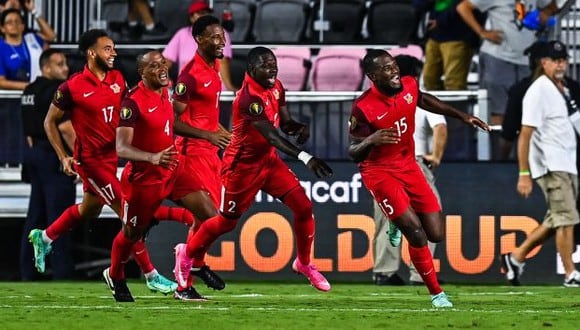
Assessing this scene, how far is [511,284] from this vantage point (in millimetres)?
17578

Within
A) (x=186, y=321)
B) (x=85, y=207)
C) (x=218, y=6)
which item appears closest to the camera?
(x=186, y=321)

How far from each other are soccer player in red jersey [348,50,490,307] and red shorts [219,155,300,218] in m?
0.85

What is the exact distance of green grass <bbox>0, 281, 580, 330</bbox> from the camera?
11445 mm

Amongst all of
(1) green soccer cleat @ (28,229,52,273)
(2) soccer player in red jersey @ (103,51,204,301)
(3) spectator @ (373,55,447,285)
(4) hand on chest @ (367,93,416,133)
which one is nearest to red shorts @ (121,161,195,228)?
(2) soccer player in red jersey @ (103,51,204,301)

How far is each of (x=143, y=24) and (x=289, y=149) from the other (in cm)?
941

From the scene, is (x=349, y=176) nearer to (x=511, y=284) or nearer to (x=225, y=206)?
(x=511, y=284)

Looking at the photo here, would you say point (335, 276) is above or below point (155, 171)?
below

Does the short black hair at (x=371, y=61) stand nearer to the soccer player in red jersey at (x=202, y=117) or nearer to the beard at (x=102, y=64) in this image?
the soccer player in red jersey at (x=202, y=117)

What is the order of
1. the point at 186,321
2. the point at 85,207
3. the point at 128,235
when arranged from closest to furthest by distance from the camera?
the point at 186,321 < the point at 128,235 < the point at 85,207

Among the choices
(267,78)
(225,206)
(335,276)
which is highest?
(267,78)

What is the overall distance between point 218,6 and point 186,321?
426 inches

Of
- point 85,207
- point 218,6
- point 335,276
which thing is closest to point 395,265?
point 335,276

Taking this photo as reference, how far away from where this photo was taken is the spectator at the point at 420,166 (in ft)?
56.6

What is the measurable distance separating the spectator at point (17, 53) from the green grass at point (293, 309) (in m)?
3.62
